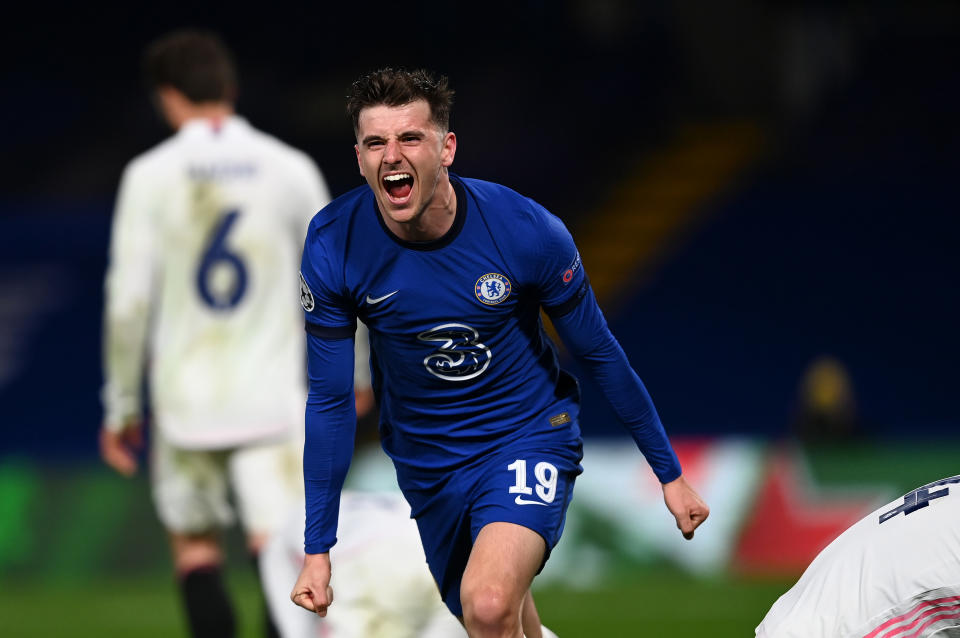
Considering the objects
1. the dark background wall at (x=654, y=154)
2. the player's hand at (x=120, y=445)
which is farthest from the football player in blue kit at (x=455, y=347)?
the dark background wall at (x=654, y=154)

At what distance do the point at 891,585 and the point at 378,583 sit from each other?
1.92 m

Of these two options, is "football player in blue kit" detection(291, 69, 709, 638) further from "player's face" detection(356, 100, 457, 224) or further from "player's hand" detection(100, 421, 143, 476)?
"player's hand" detection(100, 421, 143, 476)

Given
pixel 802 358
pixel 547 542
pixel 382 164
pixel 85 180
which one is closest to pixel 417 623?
pixel 547 542

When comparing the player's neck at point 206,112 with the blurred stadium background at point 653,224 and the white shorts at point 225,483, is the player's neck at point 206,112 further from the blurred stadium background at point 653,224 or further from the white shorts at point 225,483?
the blurred stadium background at point 653,224

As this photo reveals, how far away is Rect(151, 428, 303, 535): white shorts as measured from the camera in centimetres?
570

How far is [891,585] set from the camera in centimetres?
315

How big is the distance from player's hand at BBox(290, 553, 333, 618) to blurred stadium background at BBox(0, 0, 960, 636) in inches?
220

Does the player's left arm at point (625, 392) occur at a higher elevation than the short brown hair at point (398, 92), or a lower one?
lower

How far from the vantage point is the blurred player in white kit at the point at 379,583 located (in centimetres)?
462

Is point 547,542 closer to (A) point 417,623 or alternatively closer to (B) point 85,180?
(A) point 417,623

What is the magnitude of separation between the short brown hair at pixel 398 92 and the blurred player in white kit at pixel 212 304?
1867 mm

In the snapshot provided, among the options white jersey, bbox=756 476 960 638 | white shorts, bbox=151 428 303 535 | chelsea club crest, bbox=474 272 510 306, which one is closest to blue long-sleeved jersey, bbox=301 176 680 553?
chelsea club crest, bbox=474 272 510 306

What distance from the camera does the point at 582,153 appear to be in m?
16.2

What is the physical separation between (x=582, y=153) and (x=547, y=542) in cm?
1239
